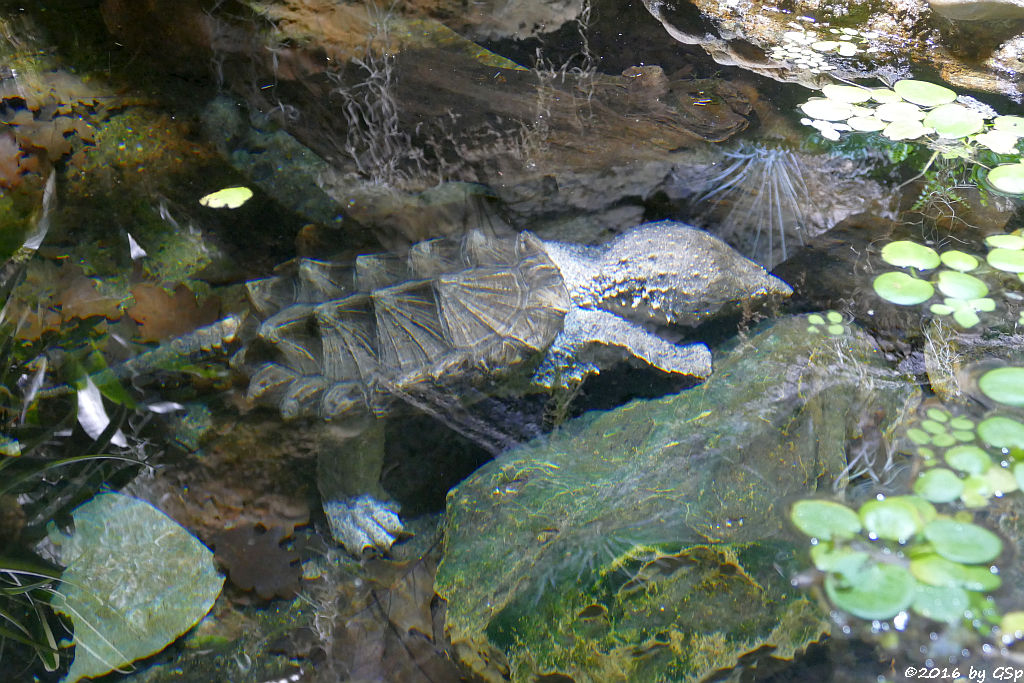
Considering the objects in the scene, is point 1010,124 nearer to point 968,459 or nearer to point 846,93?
point 846,93

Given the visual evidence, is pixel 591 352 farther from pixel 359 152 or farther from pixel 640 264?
pixel 359 152

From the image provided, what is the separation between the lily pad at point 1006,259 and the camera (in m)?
1.93

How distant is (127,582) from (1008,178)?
2872 millimetres

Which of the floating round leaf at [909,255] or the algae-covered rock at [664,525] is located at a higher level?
the floating round leaf at [909,255]

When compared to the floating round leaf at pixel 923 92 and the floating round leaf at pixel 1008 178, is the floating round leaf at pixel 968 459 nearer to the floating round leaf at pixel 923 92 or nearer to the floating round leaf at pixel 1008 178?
the floating round leaf at pixel 1008 178

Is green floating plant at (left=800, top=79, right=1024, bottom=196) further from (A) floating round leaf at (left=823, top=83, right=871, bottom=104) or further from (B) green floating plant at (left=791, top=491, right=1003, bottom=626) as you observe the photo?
(B) green floating plant at (left=791, top=491, right=1003, bottom=626)

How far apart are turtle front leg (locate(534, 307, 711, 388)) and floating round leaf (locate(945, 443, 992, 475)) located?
58 centimetres

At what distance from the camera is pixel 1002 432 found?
152 centimetres

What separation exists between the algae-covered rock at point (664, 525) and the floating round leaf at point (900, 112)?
3.66 ft

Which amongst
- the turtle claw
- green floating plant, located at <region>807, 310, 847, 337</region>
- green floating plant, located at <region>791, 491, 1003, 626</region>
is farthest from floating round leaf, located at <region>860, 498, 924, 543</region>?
the turtle claw

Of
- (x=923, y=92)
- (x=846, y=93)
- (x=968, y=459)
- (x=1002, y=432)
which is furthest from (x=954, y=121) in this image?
(x=968, y=459)

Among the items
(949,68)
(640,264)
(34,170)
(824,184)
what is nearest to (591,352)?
(640,264)

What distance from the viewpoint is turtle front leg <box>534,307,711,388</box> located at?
1.86 meters

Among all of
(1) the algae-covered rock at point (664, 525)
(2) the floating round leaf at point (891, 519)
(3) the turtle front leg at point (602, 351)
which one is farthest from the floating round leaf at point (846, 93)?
(2) the floating round leaf at point (891, 519)
